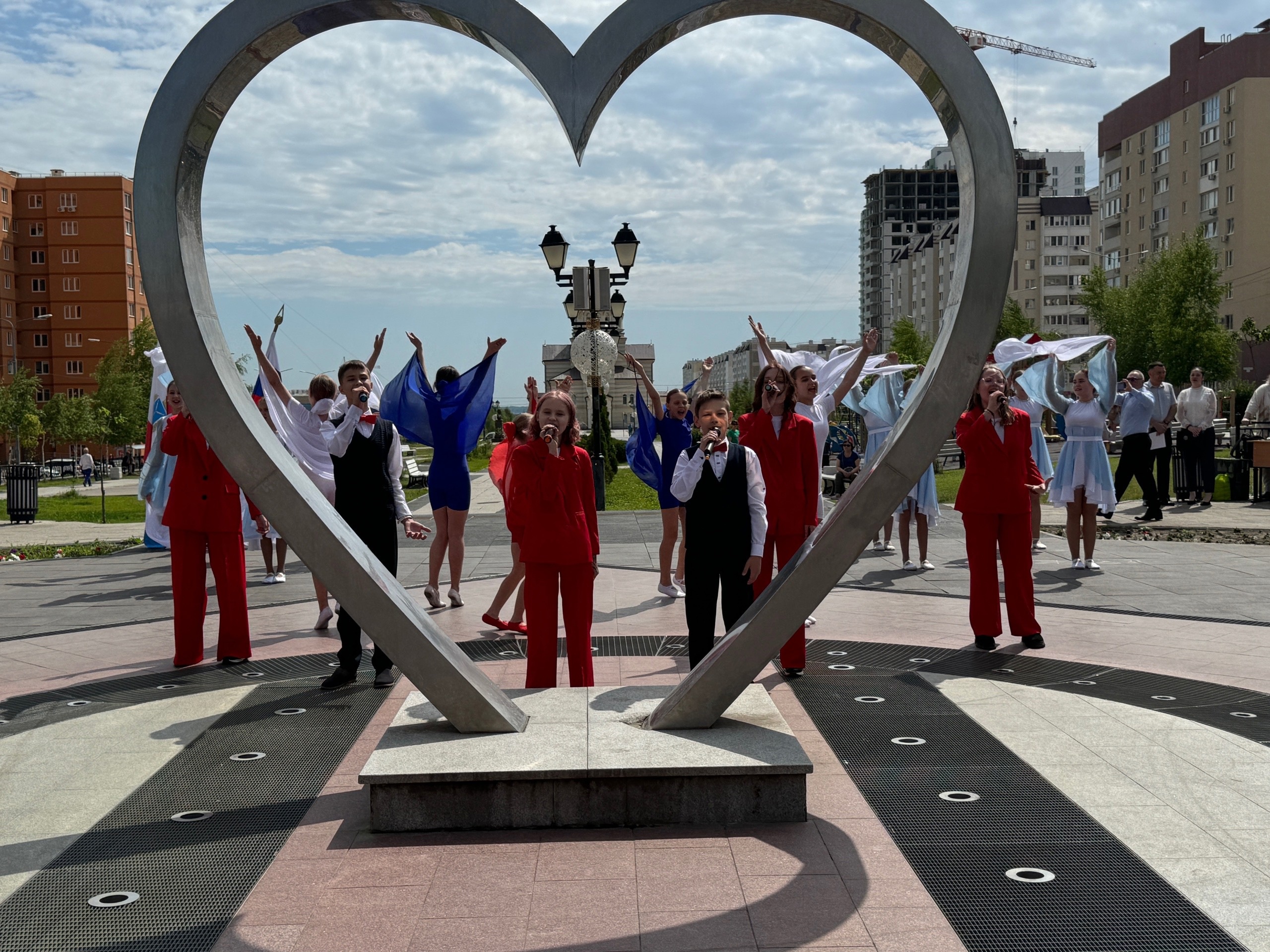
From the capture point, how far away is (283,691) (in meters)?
6.64

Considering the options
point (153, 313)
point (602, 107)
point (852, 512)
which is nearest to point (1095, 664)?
point (852, 512)

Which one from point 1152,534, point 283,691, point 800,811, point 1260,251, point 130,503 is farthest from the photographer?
point 1260,251

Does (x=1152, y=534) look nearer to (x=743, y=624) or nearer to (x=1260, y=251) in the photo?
(x=743, y=624)

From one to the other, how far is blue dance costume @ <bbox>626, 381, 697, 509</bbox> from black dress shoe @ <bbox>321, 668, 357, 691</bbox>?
3.57 metres

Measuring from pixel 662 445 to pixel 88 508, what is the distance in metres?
21.5

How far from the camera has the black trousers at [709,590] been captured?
240 inches

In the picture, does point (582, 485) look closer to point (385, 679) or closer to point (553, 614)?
point (553, 614)

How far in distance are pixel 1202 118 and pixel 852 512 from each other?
8109cm

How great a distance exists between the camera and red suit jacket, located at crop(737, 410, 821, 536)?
664 centimetres

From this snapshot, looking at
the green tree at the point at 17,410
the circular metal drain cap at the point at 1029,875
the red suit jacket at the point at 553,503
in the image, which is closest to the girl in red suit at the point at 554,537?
the red suit jacket at the point at 553,503

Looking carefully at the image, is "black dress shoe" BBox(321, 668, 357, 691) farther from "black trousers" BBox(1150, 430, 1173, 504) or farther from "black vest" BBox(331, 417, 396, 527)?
"black trousers" BBox(1150, 430, 1173, 504)

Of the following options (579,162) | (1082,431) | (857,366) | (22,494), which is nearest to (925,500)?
(1082,431)

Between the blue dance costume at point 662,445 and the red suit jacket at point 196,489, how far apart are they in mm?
3673

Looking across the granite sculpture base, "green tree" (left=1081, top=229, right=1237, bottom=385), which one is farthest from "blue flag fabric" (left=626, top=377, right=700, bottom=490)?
"green tree" (left=1081, top=229, right=1237, bottom=385)
